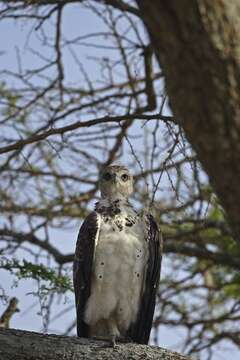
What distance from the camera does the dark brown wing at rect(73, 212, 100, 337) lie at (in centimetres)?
566

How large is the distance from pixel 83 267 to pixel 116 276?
9.1 inches

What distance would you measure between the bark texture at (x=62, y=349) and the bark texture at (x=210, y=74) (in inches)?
91.5

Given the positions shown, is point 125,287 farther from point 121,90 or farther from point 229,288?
point 229,288

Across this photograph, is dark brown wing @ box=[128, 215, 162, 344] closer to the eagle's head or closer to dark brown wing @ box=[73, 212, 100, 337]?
dark brown wing @ box=[73, 212, 100, 337]

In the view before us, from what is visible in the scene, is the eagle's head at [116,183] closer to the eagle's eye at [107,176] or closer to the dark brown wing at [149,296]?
the eagle's eye at [107,176]

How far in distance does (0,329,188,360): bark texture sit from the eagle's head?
6.18ft

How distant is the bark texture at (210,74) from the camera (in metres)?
2.31

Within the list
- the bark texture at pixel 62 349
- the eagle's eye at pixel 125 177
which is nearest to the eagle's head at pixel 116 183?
the eagle's eye at pixel 125 177

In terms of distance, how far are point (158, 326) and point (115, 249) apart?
3172mm

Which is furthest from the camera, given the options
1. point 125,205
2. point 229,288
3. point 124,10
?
point 229,288

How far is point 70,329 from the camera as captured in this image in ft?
26.9

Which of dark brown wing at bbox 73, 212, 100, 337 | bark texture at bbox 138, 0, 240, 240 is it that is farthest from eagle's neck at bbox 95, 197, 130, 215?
bark texture at bbox 138, 0, 240, 240

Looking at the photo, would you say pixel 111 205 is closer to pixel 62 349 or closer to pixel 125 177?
pixel 125 177

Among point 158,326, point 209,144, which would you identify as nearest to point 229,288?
point 158,326
